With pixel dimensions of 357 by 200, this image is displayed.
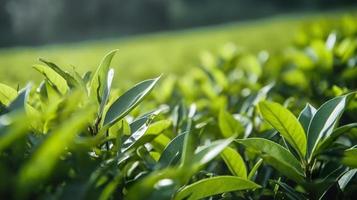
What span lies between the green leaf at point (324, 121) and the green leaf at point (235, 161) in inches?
6.2

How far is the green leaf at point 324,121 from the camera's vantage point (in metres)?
1.19

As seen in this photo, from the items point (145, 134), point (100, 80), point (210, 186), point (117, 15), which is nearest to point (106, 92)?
point (100, 80)

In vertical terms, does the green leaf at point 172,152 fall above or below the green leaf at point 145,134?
below

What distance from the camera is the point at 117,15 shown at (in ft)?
84.6

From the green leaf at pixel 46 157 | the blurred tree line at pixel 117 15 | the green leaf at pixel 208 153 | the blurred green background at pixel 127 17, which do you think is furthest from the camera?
the blurred tree line at pixel 117 15

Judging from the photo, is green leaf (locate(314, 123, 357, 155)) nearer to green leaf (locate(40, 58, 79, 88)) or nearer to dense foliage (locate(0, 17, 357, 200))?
dense foliage (locate(0, 17, 357, 200))

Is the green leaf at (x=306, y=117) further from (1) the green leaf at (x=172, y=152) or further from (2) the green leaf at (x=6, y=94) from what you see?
(2) the green leaf at (x=6, y=94)

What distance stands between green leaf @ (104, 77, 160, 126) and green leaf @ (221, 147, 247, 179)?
23cm

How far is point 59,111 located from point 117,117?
199 mm

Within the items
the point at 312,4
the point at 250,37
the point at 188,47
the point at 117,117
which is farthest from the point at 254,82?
the point at 312,4

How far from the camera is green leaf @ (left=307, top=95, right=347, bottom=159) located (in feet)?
3.90

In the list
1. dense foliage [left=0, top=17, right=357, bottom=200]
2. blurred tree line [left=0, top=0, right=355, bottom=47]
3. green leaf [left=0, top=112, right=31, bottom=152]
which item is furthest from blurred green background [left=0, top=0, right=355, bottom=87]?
green leaf [left=0, top=112, right=31, bottom=152]

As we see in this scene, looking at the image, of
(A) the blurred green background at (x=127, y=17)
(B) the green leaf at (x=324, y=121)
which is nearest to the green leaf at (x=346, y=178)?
(B) the green leaf at (x=324, y=121)

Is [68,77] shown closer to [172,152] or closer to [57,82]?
[57,82]
